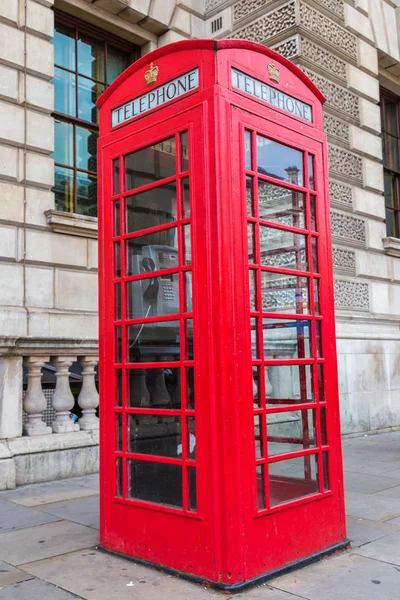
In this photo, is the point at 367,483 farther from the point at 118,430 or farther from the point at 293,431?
the point at 118,430

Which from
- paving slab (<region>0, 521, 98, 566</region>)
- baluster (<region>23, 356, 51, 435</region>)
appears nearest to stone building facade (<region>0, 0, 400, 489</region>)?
baluster (<region>23, 356, 51, 435</region>)

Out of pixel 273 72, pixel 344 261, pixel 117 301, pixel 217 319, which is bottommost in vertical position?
pixel 217 319

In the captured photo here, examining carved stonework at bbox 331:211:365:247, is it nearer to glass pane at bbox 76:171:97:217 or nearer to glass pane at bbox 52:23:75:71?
glass pane at bbox 76:171:97:217

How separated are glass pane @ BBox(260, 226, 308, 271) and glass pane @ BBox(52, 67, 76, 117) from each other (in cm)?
545

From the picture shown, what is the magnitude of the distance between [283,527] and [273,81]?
7.87 ft

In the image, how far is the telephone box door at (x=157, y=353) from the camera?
301 cm

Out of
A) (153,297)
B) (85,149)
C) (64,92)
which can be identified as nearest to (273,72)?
(153,297)

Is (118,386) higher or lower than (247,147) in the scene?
lower

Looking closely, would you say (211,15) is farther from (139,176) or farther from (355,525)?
(355,525)

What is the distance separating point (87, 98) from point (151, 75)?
17.5ft

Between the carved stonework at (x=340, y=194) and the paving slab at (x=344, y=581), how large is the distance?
20.9 ft

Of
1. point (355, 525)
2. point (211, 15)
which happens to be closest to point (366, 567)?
point (355, 525)

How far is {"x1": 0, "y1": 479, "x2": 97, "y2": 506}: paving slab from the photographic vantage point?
4727 millimetres

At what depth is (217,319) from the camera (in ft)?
9.57
